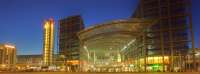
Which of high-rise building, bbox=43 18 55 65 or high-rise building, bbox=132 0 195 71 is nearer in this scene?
high-rise building, bbox=132 0 195 71

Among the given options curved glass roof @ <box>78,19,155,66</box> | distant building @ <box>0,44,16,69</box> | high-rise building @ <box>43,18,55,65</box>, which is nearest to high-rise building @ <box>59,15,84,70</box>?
high-rise building @ <box>43,18,55,65</box>

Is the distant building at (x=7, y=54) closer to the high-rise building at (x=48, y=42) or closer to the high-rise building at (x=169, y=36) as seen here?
the high-rise building at (x=48, y=42)

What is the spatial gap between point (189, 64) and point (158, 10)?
19.2 m

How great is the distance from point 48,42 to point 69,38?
2754 centimetres

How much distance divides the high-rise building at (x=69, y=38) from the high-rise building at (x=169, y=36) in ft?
160

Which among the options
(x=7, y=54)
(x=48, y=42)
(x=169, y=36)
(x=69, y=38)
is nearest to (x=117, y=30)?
(x=169, y=36)

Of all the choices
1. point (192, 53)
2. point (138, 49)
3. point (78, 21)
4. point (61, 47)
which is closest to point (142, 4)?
point (138, 49)

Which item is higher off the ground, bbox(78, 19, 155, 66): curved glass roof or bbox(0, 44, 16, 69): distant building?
bbox(78, 19, 155, 66): curved glass roof

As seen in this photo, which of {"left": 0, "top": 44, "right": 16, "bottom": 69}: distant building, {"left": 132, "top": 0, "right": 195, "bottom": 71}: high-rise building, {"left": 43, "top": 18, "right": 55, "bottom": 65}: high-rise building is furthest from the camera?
{"left": 0, "top": 44, "right": 16, "bottom": 69}: distant building

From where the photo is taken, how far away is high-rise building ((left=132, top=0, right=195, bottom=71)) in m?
85.7

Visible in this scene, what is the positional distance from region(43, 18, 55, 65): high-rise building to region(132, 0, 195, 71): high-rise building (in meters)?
81.2

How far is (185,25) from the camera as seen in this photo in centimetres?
8650

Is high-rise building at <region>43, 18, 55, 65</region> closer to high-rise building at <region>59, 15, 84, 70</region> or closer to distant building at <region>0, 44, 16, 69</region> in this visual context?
high-rise building at <region>59, 15, 84, 70</region>

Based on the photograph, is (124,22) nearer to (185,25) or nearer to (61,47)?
(185,25)
